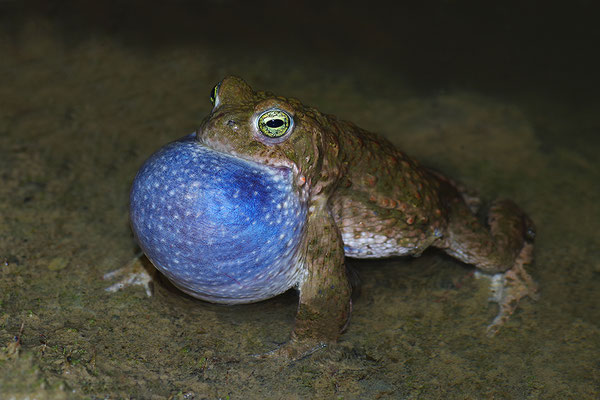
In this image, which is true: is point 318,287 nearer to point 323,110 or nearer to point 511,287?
point 511,287

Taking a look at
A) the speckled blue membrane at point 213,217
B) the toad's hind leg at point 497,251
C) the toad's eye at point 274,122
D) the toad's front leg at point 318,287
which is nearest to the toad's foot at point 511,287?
the toad's hind leg at point 497,251

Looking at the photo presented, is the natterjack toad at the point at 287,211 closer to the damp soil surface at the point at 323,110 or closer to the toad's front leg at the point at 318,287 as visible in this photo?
the toad's front leg at the point at 318,287

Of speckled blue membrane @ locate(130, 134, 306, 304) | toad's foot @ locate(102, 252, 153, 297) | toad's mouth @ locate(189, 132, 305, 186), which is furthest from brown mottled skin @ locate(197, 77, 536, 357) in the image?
toad's foot @ locate(102, 252, 153, 297)

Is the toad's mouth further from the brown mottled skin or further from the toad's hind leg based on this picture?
the toad's hind leg

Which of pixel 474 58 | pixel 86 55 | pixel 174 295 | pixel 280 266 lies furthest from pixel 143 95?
pixel 474 58

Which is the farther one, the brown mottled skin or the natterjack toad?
the brown mottled skin

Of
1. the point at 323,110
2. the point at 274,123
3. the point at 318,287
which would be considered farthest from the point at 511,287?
the point at 323,110
